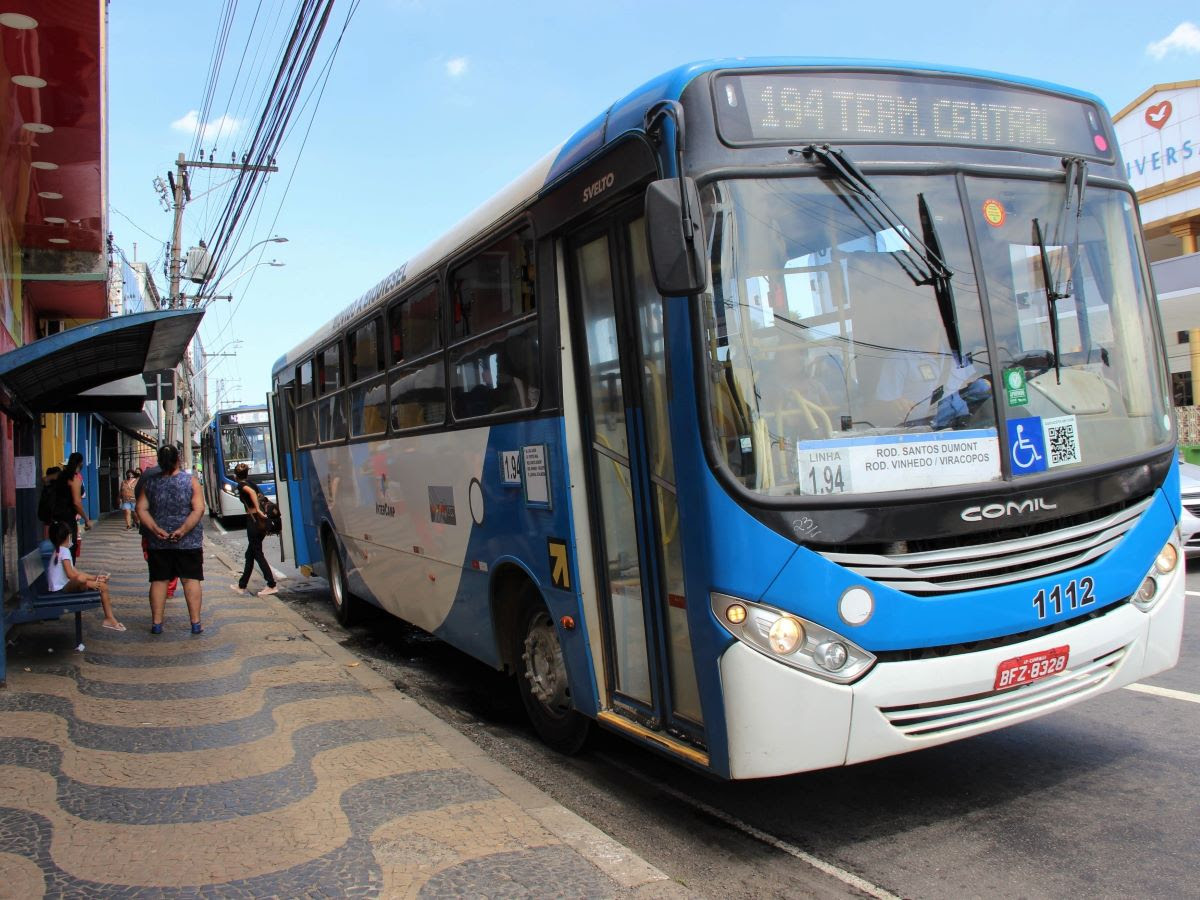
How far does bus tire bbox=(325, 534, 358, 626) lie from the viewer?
416 inches

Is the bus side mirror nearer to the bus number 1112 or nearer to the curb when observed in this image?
the bus number 1112

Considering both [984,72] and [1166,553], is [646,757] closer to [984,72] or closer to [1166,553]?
[1166,553]

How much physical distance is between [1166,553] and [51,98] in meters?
9.61

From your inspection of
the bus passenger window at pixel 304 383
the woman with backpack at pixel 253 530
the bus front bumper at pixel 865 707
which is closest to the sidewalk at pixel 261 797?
the bus front bumper at pixel 865 707

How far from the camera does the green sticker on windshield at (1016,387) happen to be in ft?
13.0

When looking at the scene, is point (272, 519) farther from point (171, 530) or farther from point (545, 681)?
point (545, 681)

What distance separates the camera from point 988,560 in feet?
12.6

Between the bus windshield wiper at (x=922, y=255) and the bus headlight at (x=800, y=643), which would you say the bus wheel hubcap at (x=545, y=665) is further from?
the bus windshield wiper at (x=922, y=255)

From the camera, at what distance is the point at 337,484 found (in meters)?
10.1

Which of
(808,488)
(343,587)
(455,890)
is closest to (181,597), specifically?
(343,587)

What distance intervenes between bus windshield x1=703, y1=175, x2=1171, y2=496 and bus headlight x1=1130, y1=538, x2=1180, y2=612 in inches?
20.6

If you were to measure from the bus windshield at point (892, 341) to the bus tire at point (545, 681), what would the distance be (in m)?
2.09

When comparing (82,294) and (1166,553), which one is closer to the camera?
(1166,553)

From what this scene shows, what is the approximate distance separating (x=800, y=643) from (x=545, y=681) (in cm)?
232
